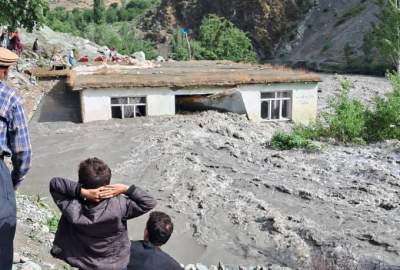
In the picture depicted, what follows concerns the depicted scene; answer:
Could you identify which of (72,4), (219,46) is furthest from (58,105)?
(72,4)

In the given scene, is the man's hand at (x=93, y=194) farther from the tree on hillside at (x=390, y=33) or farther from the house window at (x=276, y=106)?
the tree on hillside at (x=390, y=33)

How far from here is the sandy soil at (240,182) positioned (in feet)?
42.9

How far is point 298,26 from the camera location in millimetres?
73875

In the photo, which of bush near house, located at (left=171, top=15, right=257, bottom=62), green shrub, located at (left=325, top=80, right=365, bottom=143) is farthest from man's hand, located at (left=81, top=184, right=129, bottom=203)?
bush near house, located at (left=171, top=15, right=257, bottom=62)

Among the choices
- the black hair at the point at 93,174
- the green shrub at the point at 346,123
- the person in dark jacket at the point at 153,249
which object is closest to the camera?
the black hair at the point at 93,174

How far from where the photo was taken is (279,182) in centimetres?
1755

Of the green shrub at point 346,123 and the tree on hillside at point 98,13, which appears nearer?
the green shrub at point 346,123

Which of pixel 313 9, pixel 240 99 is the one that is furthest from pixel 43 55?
pixel 313 9

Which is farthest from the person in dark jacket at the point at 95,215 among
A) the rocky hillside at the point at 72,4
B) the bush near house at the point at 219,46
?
the rocky hillside at the point at 72,4

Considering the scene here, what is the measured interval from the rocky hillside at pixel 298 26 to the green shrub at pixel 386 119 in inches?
1029

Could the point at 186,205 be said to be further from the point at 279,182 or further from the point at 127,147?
the point at 127,147

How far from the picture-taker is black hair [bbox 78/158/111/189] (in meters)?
4.57

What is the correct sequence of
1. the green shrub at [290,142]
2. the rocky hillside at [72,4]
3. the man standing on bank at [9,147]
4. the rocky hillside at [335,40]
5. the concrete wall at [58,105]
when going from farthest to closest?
the rocky hillside at [72,4] < the rocky hillside at [335,40] < the concrete wall at [58,105] < the green shrub at [290,142] < the man standing on bank at [9,147]

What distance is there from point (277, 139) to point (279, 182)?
15.2 ft
